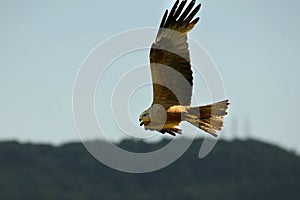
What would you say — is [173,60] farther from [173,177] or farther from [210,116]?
[173,177]

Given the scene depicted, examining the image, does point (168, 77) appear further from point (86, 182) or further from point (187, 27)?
point (86, 182)

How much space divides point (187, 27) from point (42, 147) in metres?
81.8

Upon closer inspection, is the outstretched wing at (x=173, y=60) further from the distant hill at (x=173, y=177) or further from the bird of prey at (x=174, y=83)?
the distant hill at (x=173, y=177)

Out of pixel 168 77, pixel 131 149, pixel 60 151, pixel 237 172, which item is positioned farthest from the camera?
pixel 60 151

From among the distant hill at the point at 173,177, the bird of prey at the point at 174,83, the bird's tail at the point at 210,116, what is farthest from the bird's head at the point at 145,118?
the distant hill at the point at 173,177

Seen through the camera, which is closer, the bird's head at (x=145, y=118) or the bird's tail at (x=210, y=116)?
the bird's head at (x=145, y=118)

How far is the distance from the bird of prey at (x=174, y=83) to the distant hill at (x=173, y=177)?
6858 cm

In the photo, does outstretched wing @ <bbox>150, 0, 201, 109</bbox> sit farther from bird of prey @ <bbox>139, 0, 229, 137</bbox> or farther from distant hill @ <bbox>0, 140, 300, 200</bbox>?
distant hill @ <bbox>0, 140, 300, 200</bbox>

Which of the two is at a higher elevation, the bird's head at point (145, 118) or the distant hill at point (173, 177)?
the distant hill at point (173, 177)

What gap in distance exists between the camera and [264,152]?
95.8 meters

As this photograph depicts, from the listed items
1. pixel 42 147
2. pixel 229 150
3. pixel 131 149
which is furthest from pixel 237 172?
pixel 42 147

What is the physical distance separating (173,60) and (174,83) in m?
0.43

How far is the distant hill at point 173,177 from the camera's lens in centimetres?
8875

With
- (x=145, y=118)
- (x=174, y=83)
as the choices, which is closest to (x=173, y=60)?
(x=174, y=83)
